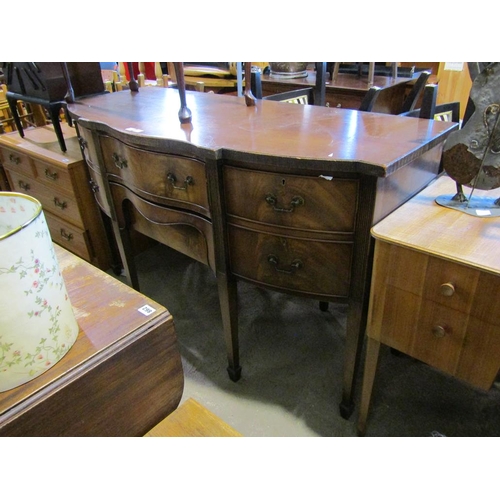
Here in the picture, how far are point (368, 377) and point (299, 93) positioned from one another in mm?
1240

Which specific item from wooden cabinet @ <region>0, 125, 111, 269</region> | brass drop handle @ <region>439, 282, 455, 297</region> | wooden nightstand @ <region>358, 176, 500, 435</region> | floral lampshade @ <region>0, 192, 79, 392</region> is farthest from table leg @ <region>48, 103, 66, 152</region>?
brass drop handle @ <region>439, 282, 455, 297</region>

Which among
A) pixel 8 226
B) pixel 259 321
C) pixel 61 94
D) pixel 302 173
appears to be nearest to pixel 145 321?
pixel 8 226

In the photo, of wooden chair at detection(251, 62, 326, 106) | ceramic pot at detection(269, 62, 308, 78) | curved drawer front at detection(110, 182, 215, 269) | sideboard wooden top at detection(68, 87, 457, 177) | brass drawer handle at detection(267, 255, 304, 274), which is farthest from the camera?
ceramic pot at detection(269, 62, 308, 78)

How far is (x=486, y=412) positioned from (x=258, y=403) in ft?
2.42

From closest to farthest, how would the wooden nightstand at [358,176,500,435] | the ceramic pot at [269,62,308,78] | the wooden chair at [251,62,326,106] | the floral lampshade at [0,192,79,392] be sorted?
1. the floral lampshade at [0,192,79,392]
2. the wooden nightstand at [358,176,500,435]
3. the wooden chair at [251,62,326,106]
4. the ceramic pot at [269,62,308,78]

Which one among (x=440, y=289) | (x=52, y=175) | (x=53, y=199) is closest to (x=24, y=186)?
(x=53, y=199)

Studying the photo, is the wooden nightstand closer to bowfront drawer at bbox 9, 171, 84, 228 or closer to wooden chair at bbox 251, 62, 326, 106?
wooden chair at bbox 251, 62, 326, 106

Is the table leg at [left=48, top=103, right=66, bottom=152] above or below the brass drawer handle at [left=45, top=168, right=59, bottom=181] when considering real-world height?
above

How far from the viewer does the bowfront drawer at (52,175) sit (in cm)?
181

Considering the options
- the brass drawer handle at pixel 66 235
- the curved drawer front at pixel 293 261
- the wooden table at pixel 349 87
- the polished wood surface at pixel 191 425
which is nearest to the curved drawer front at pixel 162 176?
the curved drawer front at pixel 293 261

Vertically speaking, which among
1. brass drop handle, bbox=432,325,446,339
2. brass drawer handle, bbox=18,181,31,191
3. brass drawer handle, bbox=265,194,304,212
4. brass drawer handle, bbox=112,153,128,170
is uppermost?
brass drawer handle, bbox=112,153,128,170

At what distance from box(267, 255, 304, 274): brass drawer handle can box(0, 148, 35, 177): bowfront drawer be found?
1523 mm

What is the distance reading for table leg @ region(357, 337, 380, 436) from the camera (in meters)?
1.08

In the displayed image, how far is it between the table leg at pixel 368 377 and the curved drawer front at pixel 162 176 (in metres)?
0.58
